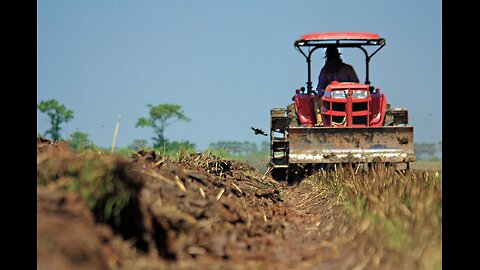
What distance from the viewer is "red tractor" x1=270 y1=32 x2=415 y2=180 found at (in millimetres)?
13820

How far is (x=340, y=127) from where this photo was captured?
45.3ft

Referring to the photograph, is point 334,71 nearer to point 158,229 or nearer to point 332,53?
point 332,53

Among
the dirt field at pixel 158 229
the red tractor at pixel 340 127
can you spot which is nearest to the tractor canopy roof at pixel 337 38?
the red tractor at pixel 340 127

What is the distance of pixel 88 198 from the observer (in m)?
5.44

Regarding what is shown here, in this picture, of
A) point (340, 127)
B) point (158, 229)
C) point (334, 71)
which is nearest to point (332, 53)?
point (334, 71)

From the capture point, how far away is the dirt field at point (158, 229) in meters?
4.76

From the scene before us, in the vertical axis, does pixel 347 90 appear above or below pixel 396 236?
above

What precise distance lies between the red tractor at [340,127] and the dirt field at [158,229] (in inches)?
238

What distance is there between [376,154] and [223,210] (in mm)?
7517

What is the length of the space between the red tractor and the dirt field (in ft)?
19.8
